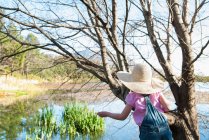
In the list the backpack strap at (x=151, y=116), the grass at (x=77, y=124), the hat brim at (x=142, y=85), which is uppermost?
the hat brim at (x=142, y=85)

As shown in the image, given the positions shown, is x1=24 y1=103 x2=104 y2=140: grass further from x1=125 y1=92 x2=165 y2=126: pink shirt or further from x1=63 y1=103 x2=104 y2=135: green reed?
x1=125 y1=92 x2=165 y2=126: pink shirt

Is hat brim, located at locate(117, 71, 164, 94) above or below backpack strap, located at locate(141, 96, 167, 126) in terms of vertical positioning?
above

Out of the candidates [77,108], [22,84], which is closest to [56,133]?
[77,108]

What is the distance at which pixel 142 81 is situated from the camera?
8.15ft

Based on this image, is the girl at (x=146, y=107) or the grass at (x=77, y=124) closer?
the girl at (x=146, y=107)

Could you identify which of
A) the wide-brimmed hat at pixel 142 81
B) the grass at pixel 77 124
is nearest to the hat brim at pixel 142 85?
the wide-brimmed hat at pixel 142 81

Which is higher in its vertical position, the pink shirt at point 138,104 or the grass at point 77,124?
the pink shirt at point 138,104

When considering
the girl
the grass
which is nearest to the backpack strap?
the girl

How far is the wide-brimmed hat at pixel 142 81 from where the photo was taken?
240cm

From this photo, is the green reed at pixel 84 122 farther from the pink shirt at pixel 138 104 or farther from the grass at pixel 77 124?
the pink shirt at pixel 138 104

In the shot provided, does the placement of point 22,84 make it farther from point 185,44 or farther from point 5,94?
point 185,44

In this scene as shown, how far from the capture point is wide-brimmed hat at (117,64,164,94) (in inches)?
94.6

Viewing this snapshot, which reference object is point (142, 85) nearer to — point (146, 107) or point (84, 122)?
point (146, 107)

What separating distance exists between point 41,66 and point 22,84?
2912 cm
